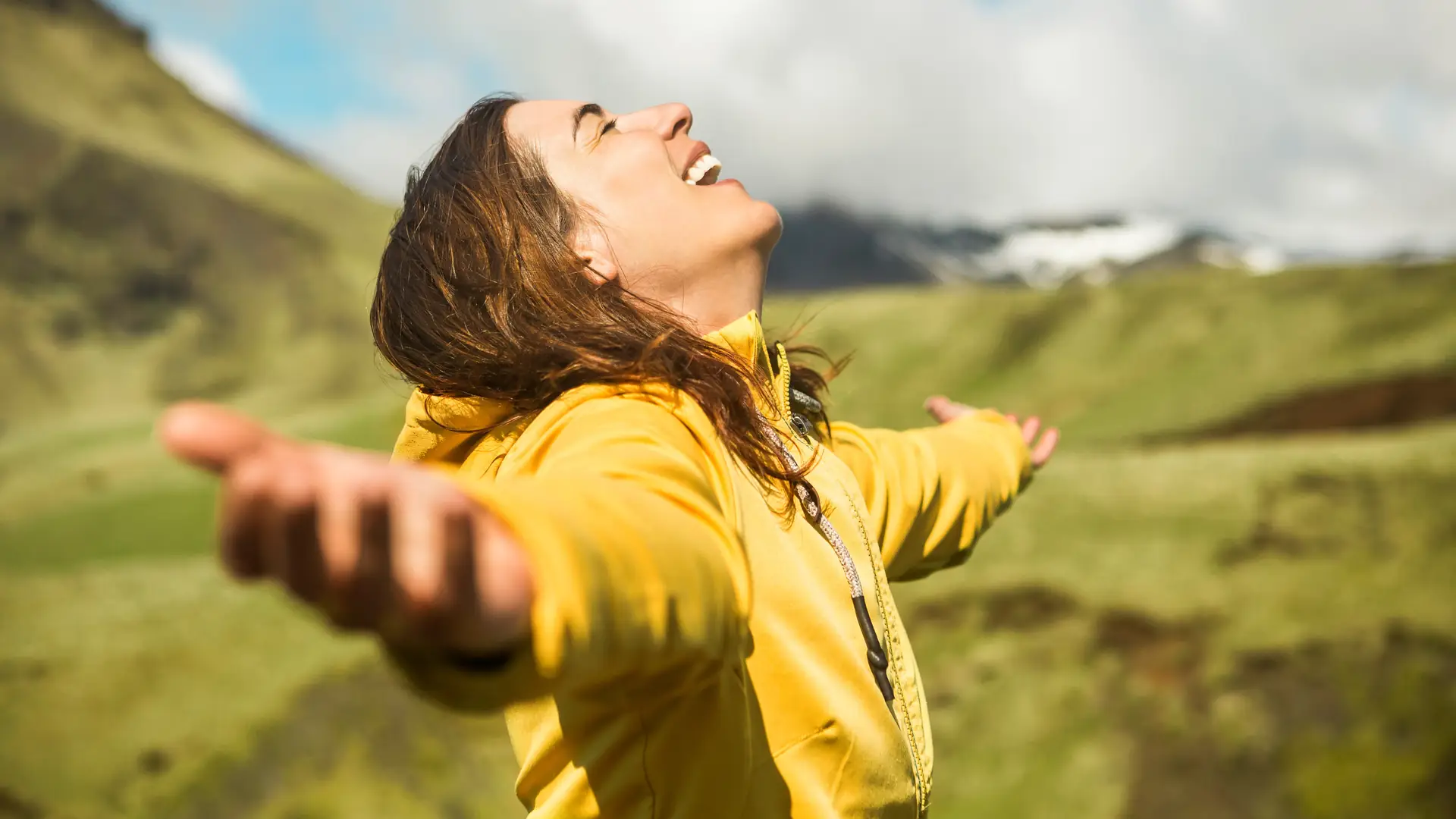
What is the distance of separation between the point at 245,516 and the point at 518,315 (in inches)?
48.3

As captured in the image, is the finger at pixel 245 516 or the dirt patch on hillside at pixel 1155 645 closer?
the finger at pixel 245 516

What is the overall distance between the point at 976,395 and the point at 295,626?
13.8 metres

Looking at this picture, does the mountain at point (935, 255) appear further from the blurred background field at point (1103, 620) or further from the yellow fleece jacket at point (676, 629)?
the yellow fleece jacket at point (676, 629)

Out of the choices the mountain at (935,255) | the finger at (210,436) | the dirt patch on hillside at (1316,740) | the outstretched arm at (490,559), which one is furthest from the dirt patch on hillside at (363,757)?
the mountain at (935,255)

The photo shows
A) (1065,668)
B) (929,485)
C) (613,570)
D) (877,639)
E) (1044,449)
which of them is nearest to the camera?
(613,570)

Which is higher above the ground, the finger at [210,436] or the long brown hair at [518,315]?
the finger at [210,436]

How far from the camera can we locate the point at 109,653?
9688 mm

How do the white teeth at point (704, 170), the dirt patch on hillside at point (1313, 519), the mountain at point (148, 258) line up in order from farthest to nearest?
the mountain at point (148, 258) < the dirt patch on hillside at point (1313, 519) < the white teeth at point (704, 170)

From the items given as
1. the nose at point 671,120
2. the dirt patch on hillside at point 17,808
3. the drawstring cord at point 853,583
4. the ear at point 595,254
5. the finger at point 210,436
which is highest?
the finger at point 210,436

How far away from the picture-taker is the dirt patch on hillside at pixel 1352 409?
14.6 meters

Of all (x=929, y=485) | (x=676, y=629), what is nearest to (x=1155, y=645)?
(x=929, y=485)

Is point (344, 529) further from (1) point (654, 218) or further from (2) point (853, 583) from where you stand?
(1) point (654, 218)

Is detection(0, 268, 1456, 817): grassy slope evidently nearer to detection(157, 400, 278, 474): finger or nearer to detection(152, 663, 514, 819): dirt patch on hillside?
detection(152, 663, 514, 819): dirt patch on hillside

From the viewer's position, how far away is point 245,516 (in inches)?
30.0
